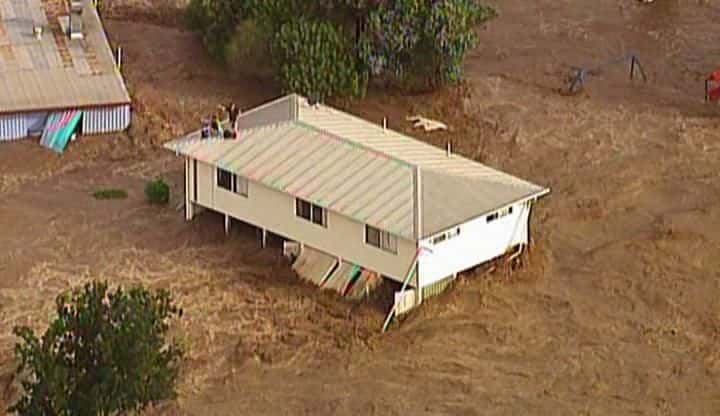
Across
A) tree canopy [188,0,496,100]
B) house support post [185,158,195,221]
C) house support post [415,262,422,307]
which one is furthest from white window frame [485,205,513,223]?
tree canopy [188,0,496,100]

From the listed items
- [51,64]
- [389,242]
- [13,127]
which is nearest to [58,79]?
[51,64]

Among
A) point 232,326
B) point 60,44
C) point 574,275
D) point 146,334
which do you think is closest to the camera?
point 146,334

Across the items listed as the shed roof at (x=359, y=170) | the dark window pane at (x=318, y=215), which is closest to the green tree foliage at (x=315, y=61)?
the shed roof at (x=359, y=170)

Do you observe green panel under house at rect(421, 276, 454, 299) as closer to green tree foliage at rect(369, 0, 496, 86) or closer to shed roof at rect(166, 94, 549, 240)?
shed roof at rect(166, 94, 549, 240)

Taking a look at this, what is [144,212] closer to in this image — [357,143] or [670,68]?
[357,143]

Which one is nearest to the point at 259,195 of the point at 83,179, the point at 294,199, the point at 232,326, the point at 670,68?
the point at 294,199

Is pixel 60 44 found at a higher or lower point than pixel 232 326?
higher
